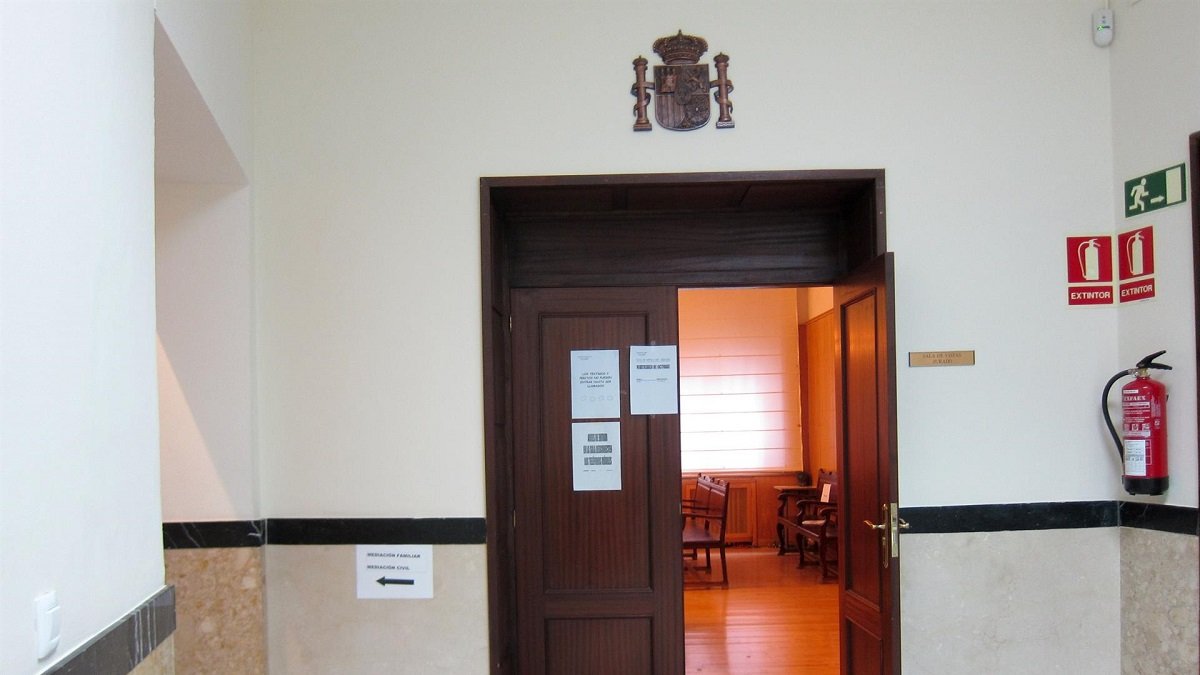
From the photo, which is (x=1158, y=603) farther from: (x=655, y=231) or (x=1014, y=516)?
(x=655, y=231)

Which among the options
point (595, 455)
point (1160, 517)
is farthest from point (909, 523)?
point (595, 455)

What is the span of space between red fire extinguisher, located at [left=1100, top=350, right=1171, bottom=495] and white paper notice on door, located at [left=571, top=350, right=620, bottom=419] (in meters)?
1.99

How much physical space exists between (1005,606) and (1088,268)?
1365 millimetres

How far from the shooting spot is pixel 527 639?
162 inches

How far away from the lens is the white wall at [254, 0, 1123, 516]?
368 cm

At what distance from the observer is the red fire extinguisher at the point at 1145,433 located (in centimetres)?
337

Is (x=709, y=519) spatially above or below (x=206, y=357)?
below

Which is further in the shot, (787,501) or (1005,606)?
(787,501)

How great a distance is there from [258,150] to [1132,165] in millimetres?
3394

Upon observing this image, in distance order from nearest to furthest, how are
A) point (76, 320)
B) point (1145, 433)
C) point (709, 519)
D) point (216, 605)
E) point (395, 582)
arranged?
point (76, 320) → point (1145, 433) → point (216, 605) → point (395, 582) → point (709, 519)

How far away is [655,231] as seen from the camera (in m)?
4.19

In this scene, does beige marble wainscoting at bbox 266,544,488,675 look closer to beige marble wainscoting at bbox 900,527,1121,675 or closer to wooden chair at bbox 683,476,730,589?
beige marble wainscoting at bbox 900,527,1121,675

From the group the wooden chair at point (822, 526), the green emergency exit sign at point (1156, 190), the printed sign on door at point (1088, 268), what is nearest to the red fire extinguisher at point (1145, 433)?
the printed sign on door at point (1088, 268)

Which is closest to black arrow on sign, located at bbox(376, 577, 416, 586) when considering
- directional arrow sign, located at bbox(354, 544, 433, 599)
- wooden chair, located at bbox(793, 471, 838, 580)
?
directional arrow sign, located at bbox(354, 544, 433, 599)
